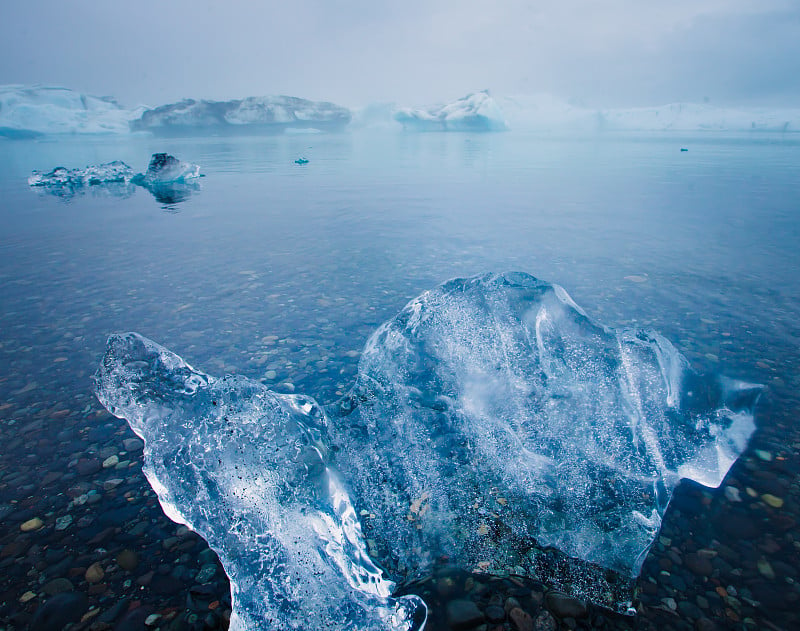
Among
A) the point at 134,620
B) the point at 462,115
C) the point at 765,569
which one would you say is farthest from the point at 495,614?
the point at 462,115

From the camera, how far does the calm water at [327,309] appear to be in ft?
8.02

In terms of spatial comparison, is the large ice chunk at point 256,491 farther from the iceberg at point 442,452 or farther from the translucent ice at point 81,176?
the translucent ice at point 81,176

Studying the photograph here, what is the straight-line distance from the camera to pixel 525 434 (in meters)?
3.14

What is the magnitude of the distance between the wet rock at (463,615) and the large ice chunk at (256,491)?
0.15 m

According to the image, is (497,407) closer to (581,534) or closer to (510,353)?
(510,353)

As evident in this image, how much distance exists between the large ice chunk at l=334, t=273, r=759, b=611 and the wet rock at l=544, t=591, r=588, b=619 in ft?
0.30

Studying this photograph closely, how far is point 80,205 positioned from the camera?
13570 millimetres

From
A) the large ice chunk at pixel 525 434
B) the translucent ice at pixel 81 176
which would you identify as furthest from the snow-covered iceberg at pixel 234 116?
the large ice chunk at pixel 525 434

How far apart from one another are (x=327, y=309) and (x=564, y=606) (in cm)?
433

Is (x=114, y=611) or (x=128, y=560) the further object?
(x=128, y=560)

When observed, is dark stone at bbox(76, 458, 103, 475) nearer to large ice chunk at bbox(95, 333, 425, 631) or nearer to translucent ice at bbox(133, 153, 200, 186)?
large ice chunk at bbox(95, 333, 425, 631)

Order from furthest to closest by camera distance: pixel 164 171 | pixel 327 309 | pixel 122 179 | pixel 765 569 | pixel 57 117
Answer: pixel 57 117
pixel 122 179
pixel 164 171
pixel 327 309
pixel 765 569

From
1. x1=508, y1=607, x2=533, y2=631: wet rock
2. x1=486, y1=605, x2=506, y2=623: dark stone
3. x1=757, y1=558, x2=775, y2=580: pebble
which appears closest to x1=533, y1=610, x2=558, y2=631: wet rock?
x1=508, y1=607, x2=533, y2=631: wet rock

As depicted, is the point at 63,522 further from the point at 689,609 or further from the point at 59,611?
the point at 689,609
